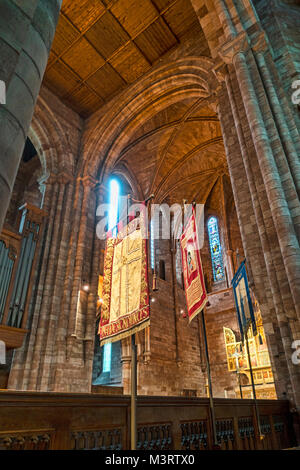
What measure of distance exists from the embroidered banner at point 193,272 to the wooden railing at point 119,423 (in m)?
1.06

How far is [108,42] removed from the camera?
9.97 meters

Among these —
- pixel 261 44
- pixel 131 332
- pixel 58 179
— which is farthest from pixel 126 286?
pixel 58 179

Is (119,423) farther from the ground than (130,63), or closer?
closer

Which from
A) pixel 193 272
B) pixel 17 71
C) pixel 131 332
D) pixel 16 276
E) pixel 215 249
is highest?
pixel 215 249

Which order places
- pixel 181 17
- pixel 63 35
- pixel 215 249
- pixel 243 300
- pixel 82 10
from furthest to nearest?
pixel 215 249
pixel 63 35
pixel 181 17
pixel 82 10
pixel 243 300

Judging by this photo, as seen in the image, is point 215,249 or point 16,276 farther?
point 215,249

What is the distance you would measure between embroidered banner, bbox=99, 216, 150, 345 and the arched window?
1270 cm

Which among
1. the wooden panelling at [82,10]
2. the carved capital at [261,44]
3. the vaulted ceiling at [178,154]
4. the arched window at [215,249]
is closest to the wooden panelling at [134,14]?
the wooden panelling at [82,10]

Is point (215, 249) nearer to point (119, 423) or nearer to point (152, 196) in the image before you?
point (152, 196)

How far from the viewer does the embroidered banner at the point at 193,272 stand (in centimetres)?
381

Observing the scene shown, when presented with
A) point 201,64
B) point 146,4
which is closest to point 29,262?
point 201,64

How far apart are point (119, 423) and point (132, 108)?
412 inches
